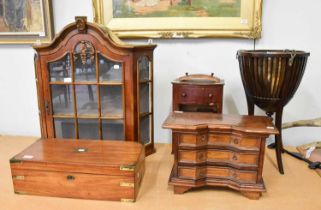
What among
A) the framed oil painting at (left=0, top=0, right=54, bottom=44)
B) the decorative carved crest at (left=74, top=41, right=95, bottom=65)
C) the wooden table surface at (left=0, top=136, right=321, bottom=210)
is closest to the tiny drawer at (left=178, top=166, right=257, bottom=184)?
the wooden table surface at (left=0, top=136, right=321, bottom=210)

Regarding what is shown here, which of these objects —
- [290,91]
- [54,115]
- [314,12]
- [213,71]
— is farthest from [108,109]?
[314,12]

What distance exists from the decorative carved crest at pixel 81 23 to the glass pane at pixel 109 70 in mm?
221

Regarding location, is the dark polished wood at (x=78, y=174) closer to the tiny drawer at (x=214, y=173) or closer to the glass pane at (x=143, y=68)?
the tiny drawer at (x=214, y=173)

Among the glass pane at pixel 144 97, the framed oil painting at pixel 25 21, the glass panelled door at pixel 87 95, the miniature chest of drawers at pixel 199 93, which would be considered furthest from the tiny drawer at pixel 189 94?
the framed oil painting at pixel 25 21

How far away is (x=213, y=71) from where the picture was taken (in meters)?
2.53

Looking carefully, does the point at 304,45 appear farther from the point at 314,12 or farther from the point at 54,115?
the point at 54,115

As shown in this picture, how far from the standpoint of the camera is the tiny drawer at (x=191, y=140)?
5.56ft

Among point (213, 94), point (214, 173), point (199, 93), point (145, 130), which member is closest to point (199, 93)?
point (199, 93)

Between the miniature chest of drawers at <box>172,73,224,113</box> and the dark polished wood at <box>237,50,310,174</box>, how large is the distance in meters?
0.24

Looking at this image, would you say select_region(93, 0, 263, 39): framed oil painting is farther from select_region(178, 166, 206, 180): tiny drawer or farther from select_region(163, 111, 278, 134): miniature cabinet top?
select_region(178, 166, 206, 180): tiny drawer

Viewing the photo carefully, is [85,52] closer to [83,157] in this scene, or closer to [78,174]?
[83,157]

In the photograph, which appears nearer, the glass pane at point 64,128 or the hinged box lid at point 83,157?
the hinged box lid at point 83,157

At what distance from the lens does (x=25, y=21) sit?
102 inches

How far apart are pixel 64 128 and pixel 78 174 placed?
694 millimetres
